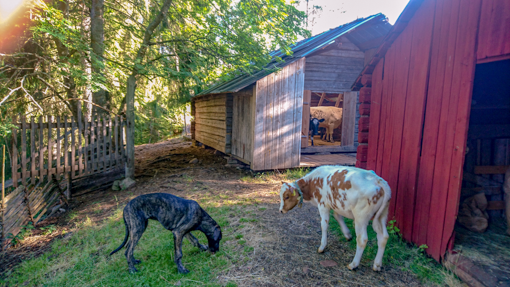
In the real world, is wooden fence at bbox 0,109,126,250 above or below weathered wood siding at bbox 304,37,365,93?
below

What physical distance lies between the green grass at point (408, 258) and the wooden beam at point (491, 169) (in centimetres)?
189

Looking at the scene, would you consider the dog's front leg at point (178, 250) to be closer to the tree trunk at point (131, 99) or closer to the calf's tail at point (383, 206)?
the calf's tail at point (383, 206)

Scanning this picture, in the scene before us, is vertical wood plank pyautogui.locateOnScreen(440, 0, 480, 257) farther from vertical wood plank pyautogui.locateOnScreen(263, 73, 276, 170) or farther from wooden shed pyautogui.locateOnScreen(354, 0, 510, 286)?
vertical wood plank pyautogui.locateOnScreen(263, 73, 276, 170)

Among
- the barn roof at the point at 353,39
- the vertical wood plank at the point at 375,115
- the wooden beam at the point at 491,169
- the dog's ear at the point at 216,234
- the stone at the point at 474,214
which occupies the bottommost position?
the dog's ear at the point at 216,234

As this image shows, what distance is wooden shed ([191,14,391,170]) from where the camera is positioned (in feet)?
28.4

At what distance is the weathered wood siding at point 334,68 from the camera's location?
1076 cm

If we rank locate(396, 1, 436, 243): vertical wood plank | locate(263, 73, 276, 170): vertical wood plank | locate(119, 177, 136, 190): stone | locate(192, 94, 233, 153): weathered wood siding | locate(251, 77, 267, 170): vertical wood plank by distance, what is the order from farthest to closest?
locate(192, 94, 233, 153): weathered wood siding, locate(263, 73, 276, 170): vertical wood plank, locate(251, 77, 267, 170): vertical wood plank, locate(119, 177, 136, 190): stone, locate(396, 1, 436, 243): vertical wood plank

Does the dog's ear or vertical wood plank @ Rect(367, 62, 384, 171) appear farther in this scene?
vertical wood plank @ Rect(367, 62, 384, 171)

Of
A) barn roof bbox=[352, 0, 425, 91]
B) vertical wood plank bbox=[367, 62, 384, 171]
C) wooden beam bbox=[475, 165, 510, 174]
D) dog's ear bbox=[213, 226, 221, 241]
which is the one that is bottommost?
dog's ear bbox=[213, 226, 221, 241]

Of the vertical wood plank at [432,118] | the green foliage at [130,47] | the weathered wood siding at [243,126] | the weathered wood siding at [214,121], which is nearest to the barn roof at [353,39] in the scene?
the weathered wood siding at [243,126]

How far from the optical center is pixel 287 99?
891 centimetres

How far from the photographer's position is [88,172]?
7.23 meters

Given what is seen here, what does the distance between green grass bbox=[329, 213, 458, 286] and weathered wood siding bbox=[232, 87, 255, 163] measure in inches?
202

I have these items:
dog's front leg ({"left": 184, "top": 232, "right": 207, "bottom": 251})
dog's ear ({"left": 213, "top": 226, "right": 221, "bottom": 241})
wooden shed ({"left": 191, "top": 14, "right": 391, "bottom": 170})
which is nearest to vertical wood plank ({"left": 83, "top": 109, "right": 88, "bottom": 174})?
wooden shed ({"left": 191, "top": 14, "right": 391, "bottom": 170})
